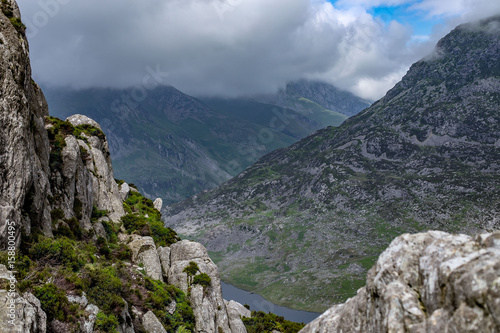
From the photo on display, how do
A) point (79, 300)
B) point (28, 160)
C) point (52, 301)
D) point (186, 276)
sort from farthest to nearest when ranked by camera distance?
1. point (186, 276)
2. point (28, 160)
3. point (79, 300)
4. point (52, 301)

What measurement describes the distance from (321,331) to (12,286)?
19.8 m

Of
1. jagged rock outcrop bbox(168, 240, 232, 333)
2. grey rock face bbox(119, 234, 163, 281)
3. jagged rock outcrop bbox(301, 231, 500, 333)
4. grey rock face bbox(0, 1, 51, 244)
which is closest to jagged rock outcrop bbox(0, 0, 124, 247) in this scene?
grey rock face bbox(0, 1, 51, 244)

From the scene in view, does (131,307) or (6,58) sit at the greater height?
(6,58)

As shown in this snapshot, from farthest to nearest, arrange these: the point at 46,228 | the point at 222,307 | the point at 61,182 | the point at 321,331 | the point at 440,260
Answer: the point at 222,307 → the point at 61,182 → the point at 46,228 → the point at 321,331 → the point at 440,260

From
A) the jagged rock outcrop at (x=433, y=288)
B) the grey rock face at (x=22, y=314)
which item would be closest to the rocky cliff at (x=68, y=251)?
the grey rock face at (x=22, y=314)

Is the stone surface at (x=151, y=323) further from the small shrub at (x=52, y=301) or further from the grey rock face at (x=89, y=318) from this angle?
the small shrub at (x=52, y=301)

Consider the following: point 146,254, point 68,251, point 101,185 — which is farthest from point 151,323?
point 101,185

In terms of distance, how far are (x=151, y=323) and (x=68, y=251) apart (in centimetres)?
1218

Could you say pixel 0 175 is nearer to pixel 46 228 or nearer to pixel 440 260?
pixel 46 228

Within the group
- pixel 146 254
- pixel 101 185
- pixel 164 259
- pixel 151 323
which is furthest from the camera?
pixel 101 185

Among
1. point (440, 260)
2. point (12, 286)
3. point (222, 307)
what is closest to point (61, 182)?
point (12, 286)

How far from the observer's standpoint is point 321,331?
20859 mm

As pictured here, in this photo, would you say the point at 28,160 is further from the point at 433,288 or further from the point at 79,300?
the point at 433,288

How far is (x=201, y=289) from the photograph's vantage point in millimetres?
47625
